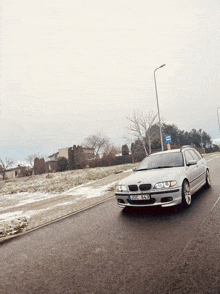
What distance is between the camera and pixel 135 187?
5.24 meters

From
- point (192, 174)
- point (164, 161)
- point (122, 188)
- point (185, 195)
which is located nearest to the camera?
point (185, 195)

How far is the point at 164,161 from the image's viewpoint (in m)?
6.57

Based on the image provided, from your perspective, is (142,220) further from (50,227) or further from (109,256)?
(50,227)

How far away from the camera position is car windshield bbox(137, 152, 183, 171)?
627cm

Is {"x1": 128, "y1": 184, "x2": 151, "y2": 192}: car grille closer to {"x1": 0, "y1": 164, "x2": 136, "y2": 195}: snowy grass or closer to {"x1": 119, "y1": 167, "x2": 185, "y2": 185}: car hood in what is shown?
{"x1": 119, "y1": 167, "x2": 185, "y2": 185}: car hood

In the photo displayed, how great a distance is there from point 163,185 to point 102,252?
7.24 ft

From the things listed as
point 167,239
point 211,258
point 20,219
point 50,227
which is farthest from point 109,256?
point 20,219

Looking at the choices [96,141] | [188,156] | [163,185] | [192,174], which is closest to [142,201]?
[163,185]

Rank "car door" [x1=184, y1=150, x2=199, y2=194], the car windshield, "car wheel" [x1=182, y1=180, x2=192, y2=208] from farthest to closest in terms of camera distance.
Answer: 1. the car windshield
2. "car door" [x1=184, y1=150, x2=199, y2=194]
3. "car wheel" [x1=182, y1=180, x2=192, y2=208]

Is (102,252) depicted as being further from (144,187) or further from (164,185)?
(164,185)

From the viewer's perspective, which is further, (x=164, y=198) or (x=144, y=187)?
(x=144, y=187)

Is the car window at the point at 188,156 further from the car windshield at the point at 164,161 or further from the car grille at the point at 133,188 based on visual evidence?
the car grille at the point at 133,188

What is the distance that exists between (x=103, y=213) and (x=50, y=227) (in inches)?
58.1

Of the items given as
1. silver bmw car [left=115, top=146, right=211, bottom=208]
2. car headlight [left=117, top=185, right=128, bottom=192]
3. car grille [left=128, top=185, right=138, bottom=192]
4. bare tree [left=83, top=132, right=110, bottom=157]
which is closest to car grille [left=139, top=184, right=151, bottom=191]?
silver bmw car [left=115, top=146, right=211, bottom=208]
